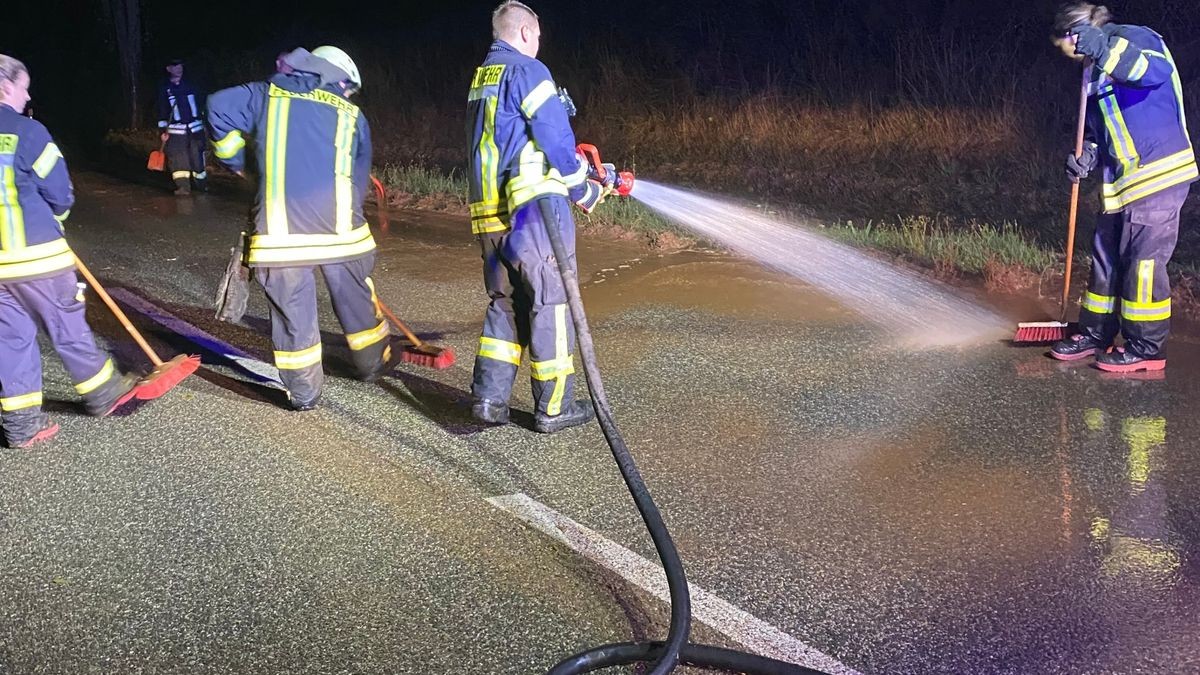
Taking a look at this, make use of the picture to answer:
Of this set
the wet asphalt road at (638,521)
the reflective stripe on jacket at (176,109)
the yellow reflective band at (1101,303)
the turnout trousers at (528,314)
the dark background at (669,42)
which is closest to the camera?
the wet asphalt road at (638,521)

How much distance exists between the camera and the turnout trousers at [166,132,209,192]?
1290 centimetres

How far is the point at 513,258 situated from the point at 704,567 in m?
1.79

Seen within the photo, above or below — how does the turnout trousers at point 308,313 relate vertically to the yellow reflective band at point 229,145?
below

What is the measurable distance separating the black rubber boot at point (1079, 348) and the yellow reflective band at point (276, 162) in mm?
4107

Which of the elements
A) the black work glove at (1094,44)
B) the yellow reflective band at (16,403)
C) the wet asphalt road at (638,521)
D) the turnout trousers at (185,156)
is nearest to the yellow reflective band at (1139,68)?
the black work glove at (1094,44)

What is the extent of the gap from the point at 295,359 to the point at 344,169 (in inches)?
37.2

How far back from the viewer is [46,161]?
4801mm

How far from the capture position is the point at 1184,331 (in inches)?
249

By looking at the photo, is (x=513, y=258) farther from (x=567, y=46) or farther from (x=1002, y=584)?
(x=567, y=46)

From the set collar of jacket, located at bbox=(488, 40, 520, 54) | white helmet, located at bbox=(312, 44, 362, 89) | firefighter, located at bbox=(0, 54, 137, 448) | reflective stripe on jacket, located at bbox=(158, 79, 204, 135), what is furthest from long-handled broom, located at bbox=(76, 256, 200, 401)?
reflective stripe on jacket, located at bbox=(158, 79, 204, 135)

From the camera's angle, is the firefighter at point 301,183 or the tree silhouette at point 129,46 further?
the tree silhouette at point 129,46

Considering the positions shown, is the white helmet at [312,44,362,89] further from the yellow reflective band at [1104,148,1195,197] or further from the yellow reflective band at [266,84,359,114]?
the yellow reflective band at [1104,148,1195,197]

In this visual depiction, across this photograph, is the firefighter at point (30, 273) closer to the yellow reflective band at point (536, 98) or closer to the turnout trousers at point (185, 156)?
the yellow reflective band at point (536, 98)

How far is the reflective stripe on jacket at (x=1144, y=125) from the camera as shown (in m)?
5.32
